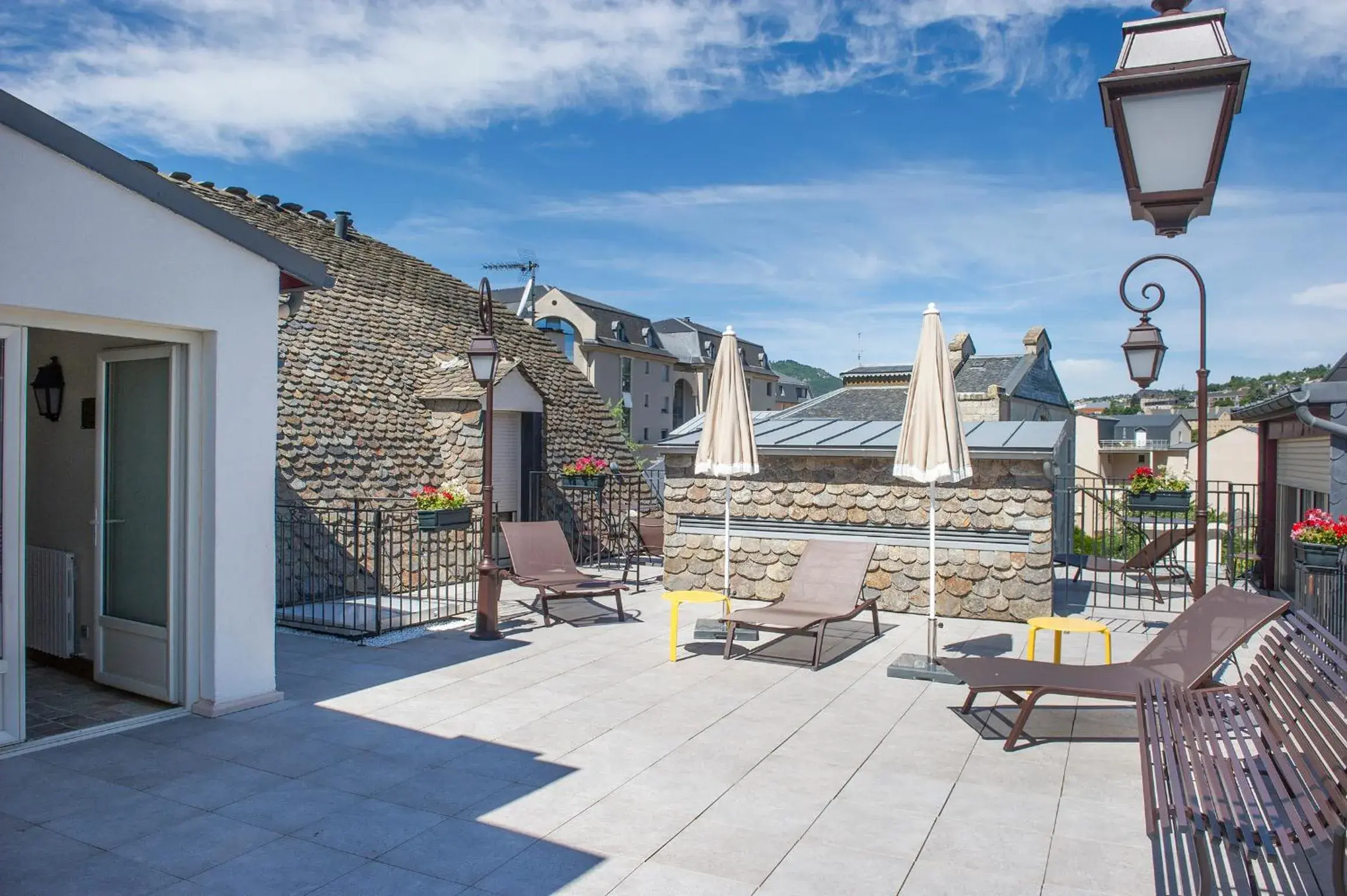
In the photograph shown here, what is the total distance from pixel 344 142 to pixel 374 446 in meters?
11.5

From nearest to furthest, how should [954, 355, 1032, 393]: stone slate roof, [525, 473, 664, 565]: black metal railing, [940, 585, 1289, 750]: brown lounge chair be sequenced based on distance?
[940, 585, 1289, 750]: brown lounge chair
[525, 473, 664, 565]: black metal railing
[954, 355, 1032, 393]: stone slate roof

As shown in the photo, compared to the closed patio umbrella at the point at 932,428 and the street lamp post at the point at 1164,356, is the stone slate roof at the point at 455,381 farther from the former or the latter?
the street lamp post at the point at 1164,356

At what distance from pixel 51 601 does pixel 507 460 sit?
6.61 meters

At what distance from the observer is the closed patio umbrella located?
7.02 meters

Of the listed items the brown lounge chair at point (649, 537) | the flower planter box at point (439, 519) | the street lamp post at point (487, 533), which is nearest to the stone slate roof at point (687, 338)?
the brown lounge chair at point (649, 537)

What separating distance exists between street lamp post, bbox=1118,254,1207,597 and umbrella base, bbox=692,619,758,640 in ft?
13.1

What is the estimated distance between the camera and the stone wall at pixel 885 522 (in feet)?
29.8

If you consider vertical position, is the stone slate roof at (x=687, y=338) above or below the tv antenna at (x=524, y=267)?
below

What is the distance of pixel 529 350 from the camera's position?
649 inches

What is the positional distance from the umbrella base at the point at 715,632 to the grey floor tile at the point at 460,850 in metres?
4.21

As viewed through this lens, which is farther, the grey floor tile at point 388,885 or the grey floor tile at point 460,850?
the grey floor tile at point 460,850

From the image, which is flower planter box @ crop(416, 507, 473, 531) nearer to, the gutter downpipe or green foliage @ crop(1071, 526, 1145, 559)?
green foliage @ crop(1071, 526, 1145, 559)

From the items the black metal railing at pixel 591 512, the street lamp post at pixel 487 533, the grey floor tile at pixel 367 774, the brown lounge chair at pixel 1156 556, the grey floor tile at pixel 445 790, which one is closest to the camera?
the grey floor tile at pixel 445 790

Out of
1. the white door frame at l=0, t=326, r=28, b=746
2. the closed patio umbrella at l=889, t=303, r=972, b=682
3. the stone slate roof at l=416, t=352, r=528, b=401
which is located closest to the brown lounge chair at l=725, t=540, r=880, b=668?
the closed patio umbrella at l=889, t=303, r=972, b=682
